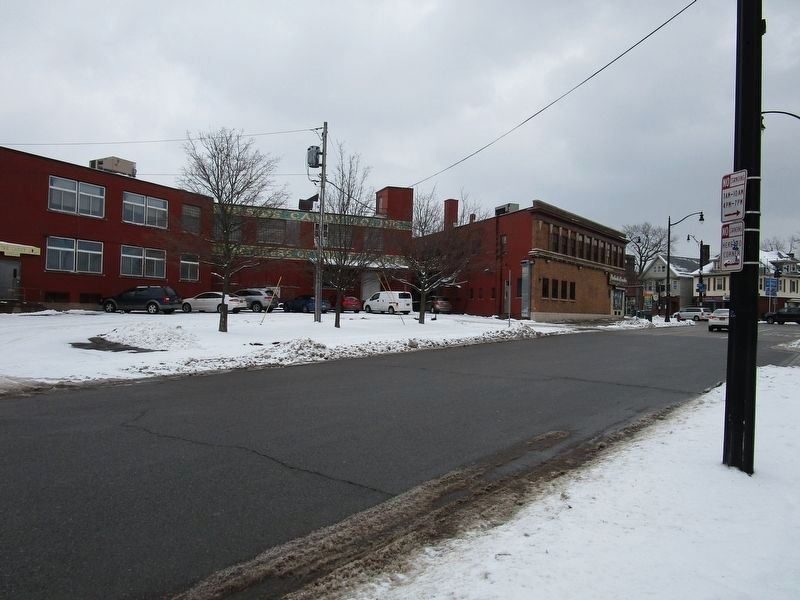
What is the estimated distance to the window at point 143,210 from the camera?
33969 millimetres

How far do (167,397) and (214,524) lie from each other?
548 cm

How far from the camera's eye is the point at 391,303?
3806 centimetres

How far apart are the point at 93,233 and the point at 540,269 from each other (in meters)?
28.9

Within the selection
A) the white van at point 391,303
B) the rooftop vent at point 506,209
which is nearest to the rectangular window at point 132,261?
the white van at point 391,303

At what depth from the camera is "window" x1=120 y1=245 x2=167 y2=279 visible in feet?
112

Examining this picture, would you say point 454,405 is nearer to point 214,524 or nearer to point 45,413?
point 214,524

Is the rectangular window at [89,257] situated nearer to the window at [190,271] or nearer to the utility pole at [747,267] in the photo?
the window at [190,271]

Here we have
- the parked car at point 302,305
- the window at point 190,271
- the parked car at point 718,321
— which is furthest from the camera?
the window at point 190,271

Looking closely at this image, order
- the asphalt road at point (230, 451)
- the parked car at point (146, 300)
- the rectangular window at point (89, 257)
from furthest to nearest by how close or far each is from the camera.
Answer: the rectangular window at point (89, 257) → the parked car at point (146, 300) → the asphalt road at point (230, 451)

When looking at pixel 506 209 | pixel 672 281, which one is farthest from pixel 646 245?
pixel 506 209

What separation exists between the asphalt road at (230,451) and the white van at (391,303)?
25338 mm

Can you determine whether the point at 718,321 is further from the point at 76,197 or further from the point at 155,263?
the point at 76,197

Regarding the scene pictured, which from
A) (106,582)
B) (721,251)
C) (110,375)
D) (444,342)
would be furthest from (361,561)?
(444,342)

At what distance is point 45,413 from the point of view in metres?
7.66
